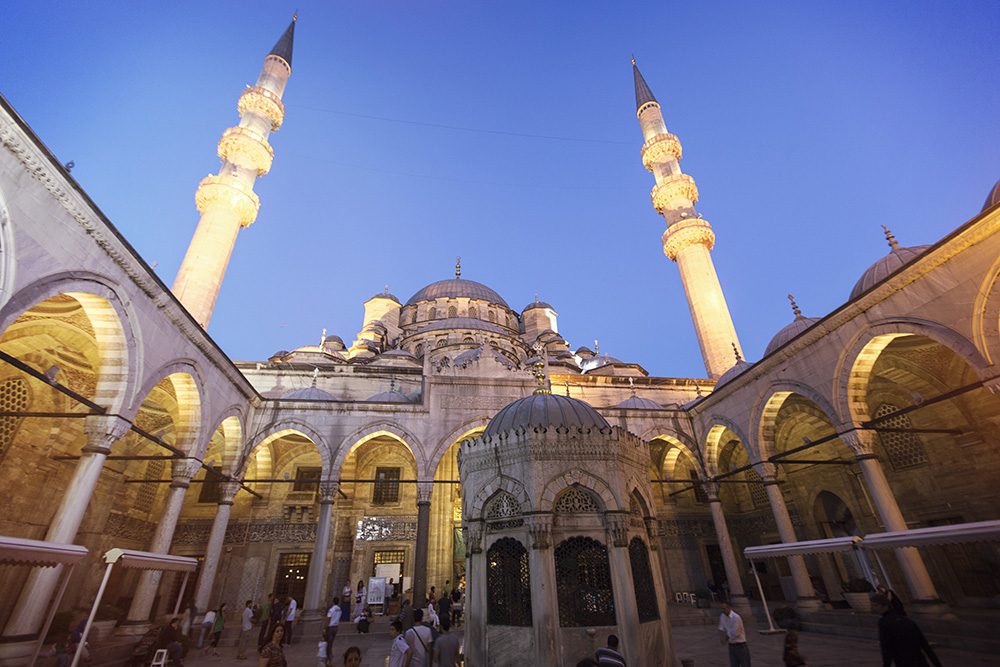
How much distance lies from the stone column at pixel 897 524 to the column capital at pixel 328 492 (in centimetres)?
1214

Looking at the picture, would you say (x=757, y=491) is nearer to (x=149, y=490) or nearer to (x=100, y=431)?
(x=100, y=431)

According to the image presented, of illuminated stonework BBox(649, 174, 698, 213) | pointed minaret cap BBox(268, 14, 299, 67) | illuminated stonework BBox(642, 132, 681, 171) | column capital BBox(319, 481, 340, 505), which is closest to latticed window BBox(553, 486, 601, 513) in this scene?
column capital BBox(319, 481, 340, 505)

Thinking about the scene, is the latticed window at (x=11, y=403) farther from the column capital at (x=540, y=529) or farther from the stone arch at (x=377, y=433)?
the column capital at (x=540, y=529)

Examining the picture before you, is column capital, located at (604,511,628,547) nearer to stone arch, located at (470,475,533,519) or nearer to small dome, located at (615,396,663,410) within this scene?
stone arch, located at (470,475,533,519)

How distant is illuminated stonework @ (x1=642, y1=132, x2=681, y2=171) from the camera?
27.9 metres

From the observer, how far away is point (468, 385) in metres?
14.5

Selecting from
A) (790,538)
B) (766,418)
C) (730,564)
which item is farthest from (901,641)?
(730,564)

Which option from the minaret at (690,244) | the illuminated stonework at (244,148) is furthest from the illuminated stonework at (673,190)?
the illuminated stonework at (244,148)

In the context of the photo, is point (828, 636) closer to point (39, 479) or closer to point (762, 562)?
point (762, 562)

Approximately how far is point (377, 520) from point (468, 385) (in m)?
5.62

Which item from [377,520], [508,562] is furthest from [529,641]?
[377,520]

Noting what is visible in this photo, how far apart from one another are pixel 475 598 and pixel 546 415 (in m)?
2.52

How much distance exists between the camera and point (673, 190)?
26438 mm

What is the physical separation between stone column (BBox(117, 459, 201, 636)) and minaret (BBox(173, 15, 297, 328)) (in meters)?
9.12
